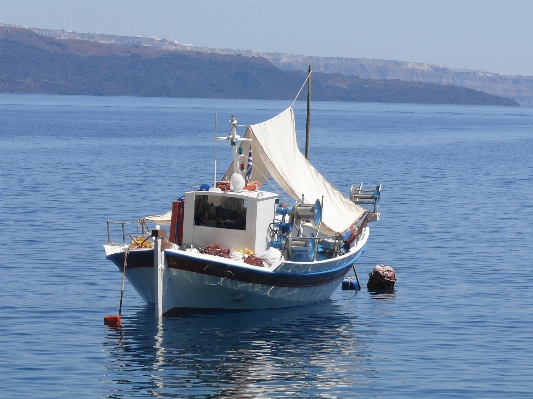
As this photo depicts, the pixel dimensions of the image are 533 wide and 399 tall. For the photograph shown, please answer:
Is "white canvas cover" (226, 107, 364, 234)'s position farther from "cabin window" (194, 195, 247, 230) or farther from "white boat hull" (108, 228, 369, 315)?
"white boat hull" (108, 228, 369, 315)

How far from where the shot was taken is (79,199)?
5769 centimetres

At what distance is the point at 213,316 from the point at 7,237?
695 inches

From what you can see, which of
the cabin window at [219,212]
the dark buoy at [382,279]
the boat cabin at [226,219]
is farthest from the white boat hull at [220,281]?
the dark buoy at [382,279]

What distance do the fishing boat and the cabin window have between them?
30 mm

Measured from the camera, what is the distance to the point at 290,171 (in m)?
33.7

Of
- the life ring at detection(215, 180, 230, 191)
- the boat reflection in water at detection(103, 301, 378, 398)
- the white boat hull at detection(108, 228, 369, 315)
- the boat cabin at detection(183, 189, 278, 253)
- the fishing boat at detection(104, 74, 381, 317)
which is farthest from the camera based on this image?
the life ring at detection(215, 180, 230, 191)

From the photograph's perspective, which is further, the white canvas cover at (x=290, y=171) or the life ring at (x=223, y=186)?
the white canvas cover at (x=290, y=171)

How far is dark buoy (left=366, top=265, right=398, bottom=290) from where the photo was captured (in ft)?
113

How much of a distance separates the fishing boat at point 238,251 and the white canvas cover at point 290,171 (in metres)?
0.07

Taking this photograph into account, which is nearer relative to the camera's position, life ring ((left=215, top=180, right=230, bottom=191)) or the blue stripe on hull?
the blue stripe on hull

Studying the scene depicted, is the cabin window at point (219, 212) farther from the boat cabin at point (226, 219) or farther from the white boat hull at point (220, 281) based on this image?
the white boat hull at point (220, 281)

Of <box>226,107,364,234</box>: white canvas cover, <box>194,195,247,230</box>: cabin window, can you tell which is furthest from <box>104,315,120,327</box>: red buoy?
<box>226,107,364,234</box>: white canvas cover

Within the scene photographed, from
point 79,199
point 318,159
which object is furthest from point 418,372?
point 318,159

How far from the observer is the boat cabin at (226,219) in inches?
1144
